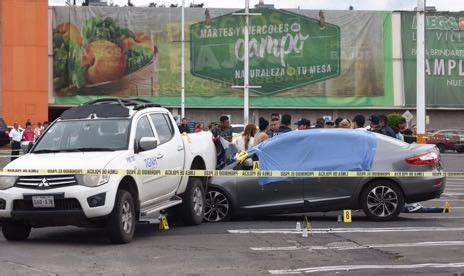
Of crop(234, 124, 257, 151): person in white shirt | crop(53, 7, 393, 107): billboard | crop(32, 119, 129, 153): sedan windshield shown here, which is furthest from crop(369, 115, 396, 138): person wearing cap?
crop(53, 7, 393, 107): billboard

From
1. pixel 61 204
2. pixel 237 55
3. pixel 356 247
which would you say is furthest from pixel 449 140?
pixel 61 204

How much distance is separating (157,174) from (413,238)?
3728 millimetres

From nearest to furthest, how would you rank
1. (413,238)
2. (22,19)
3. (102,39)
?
1. (413,238)
2. (22,19)
3. (102,39)

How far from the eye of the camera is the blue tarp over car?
12086 mm

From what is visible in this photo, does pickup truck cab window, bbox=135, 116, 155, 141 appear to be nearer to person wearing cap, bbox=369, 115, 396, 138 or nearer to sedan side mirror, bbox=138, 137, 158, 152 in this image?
sedan side mirror, bbox=138, 137, 158, 152

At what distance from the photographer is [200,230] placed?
1123cm

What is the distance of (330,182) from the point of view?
11.9 meters

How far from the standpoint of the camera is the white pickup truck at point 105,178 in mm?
9289

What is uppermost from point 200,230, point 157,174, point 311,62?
point 311,62

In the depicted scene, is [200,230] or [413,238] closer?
[413,238]

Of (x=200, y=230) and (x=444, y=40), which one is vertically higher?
(x=444, y=40)

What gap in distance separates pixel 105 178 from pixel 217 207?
333 centimetres

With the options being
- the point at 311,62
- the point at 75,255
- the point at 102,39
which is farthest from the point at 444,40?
the point at 75,255

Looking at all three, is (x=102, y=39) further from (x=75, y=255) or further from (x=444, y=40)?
(x=75, y=255)
